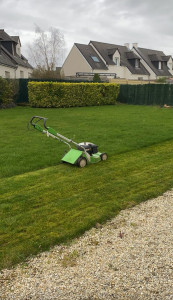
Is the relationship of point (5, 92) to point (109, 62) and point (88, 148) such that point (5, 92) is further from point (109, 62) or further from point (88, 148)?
point (109, 62)

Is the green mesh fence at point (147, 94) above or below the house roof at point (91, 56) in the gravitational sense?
below

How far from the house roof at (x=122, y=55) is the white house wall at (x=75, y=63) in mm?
3542

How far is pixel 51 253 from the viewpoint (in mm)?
3350

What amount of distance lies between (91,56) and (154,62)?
13156mm

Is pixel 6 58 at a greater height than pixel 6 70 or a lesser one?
greater

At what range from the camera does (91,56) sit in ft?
120

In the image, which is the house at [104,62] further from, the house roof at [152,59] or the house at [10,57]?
the house at [10,57]

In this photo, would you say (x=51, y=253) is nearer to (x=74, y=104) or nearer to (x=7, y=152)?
(x=7, y=152)

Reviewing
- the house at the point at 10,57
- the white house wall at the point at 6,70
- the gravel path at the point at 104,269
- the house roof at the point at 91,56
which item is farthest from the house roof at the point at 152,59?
the gravel path at the point at 104,269

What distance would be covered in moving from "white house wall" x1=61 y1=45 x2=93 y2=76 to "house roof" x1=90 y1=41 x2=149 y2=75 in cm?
354

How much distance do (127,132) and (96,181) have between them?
221 inches

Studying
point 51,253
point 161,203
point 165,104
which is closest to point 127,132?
point 161,203

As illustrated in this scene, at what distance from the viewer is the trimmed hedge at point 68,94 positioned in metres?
20.7

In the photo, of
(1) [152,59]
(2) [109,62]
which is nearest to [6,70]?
(2) [109,62]
